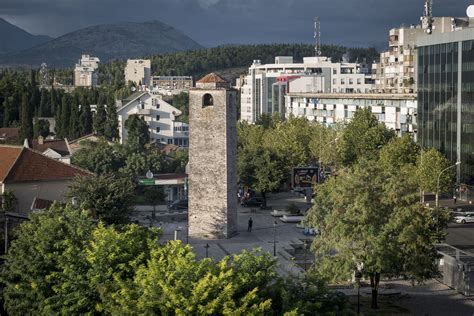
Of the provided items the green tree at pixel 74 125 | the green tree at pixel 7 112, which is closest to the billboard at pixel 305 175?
the green tree at pixel 74 125

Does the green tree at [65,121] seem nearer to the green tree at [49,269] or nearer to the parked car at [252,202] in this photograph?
the parked car at [252,202]

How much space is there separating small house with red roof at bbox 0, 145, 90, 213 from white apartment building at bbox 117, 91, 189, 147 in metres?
44.2

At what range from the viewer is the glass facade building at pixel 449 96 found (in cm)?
6694

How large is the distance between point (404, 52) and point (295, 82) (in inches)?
752

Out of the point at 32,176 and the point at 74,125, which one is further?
the point at 74,125

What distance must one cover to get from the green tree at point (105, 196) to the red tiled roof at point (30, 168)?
2.55 meters

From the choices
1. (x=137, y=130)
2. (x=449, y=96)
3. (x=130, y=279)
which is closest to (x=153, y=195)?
(x=137, y=130)

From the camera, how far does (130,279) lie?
2803 cm

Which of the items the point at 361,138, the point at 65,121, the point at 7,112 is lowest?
the point at 361,138

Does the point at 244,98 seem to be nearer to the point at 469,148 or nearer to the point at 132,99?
the point at 132,99

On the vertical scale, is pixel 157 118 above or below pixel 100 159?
above

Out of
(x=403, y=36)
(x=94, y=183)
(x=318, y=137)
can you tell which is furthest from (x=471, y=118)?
(x=403, y=36)

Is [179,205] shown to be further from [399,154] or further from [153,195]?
[399,154]

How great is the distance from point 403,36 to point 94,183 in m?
74.7
